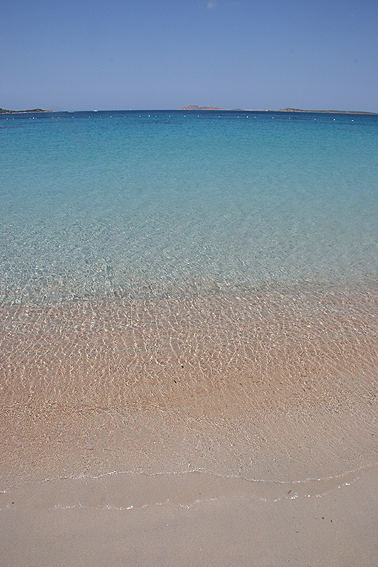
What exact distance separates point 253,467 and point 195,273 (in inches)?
123

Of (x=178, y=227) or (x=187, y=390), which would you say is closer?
(x=187, y=390)

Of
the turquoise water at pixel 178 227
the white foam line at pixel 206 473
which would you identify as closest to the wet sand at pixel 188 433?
the white foam line at pixel 206 473

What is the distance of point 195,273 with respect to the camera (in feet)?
17.4

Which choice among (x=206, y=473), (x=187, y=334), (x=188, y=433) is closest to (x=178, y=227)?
(x=187, y=334)

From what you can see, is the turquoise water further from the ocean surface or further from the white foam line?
the white foam line

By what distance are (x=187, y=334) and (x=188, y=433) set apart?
1.32 metres

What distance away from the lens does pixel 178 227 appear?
7.09 metres

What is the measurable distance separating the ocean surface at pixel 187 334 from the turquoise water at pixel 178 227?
1.6 inches

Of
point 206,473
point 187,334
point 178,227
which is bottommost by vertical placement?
point 206,473

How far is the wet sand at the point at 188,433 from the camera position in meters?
2.04

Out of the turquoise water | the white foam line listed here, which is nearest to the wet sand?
the white foam line

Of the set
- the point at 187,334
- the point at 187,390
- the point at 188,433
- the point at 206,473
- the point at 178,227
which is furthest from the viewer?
the point at 178,227

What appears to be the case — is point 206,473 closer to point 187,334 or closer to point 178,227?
point 187,334

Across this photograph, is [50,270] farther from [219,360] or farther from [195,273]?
[219,360]
